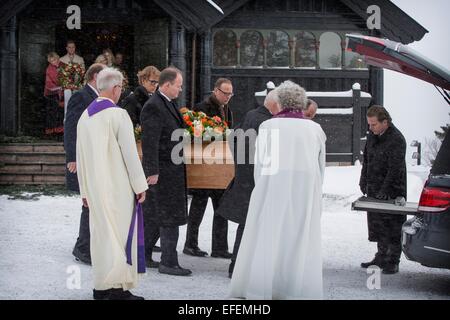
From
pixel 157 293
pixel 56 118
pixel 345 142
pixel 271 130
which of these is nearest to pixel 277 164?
pixel 271 130

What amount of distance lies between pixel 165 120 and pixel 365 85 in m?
10.7

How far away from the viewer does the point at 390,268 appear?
7980 mm

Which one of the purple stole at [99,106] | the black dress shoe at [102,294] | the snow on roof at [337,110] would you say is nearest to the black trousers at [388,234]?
the black dress shoe at [102,294]

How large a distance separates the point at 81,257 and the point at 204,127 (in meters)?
1.74

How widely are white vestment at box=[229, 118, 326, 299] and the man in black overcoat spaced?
1.94 meters

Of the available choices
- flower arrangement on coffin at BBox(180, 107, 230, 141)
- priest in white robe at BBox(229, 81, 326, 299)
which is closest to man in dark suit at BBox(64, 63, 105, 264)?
flower arrangement on coffin at BBox(180, 107, 230, 141)

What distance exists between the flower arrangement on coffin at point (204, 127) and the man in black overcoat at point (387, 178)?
145cm

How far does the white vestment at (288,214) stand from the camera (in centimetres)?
618

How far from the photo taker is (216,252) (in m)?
8.70

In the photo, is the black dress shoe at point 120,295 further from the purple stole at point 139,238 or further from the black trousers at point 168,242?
the black trousers at point 168,242

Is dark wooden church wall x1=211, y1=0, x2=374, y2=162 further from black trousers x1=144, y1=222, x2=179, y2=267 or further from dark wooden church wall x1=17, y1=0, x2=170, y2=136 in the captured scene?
black trousers x1=144, y1=222, x2=179, y2=267

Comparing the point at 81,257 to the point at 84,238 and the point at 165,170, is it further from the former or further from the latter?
the point at 165,170

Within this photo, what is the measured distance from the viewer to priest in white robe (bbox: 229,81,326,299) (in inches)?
Result: 243

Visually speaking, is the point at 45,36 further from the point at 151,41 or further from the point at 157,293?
the point at 157,293
